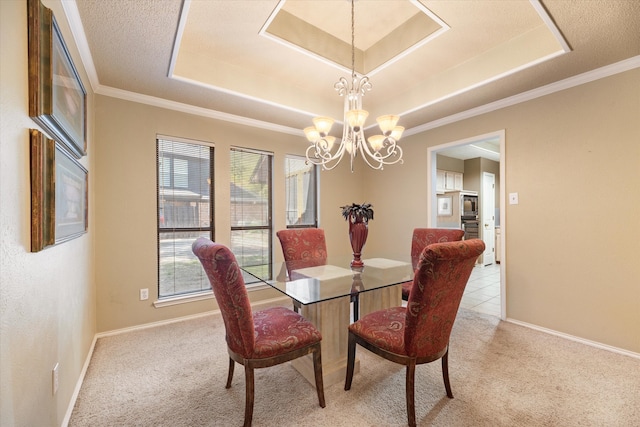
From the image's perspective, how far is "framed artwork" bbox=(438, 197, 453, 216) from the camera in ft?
19.9

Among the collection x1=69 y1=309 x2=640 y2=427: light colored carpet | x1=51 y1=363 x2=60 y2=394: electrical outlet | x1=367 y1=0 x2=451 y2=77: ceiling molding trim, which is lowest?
x1=69 y1=309 x2=640 y2=427: light colored carpet

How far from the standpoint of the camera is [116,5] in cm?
169

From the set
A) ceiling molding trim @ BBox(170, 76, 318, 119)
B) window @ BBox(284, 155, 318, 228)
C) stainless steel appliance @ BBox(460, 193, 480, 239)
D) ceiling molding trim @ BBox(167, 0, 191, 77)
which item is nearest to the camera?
ceiling molding trim @ BBox(167, 0, 191, 77)

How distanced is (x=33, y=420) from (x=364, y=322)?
5.27 ft

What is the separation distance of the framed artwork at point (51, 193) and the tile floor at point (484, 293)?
395 cm

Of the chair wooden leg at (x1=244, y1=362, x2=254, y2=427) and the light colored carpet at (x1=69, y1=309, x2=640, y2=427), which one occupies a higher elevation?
the chair wooden leg at (x1=244, y1=362, x2=254, y2=427)

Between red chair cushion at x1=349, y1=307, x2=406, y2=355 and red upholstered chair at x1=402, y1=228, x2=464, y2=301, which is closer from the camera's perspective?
red chair cushion at x1=349, y1=307, x2=406, y2=355

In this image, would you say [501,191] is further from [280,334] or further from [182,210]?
[182,210]

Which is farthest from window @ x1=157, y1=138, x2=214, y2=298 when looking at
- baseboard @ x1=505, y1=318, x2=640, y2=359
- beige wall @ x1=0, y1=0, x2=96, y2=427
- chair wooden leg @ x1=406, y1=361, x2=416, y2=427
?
baseboard @ x1=505, y1=318, x2=640, y2=359

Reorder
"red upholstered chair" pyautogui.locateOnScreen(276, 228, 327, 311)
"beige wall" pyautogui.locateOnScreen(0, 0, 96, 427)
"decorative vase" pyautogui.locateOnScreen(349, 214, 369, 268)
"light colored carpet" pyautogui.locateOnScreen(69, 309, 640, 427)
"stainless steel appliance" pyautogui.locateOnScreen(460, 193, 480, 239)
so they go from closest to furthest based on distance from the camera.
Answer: "beige wall" pyautogui.locateOnScreen(0, 0, 96, 427), "light colored carpet" pyautogui.locateOnScreen(69, 309, 640, 427), "decorative vase" pyautogui.locateOnScreen(349, 214, 369, 268), "red upholstered chair" pyautogui.locateOnScreen(276, 228, 327, 311), "stainless steel appliance" pyautogui.locateOnScreen(460, 193, 480, 239)

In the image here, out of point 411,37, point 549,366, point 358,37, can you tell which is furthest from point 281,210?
point 549,366

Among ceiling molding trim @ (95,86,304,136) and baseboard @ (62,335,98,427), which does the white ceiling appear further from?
baseboard @ (62,335,98,427)

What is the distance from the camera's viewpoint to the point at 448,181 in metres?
6.18

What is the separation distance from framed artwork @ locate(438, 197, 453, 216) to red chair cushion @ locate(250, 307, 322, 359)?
5.21m
